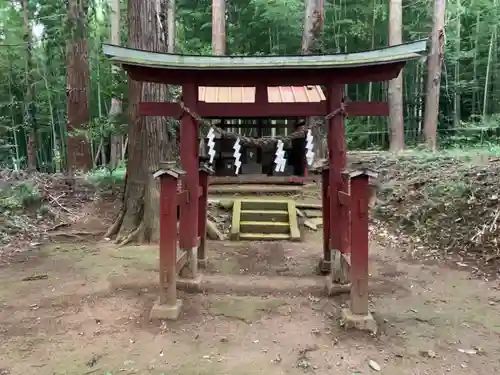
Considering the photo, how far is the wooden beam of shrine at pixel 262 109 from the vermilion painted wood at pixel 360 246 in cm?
106

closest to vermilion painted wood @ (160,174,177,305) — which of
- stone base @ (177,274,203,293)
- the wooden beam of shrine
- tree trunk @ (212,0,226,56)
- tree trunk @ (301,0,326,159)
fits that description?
stone base @ (177,274,203,293)

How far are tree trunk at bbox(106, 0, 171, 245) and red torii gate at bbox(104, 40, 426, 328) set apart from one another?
190 centimetres

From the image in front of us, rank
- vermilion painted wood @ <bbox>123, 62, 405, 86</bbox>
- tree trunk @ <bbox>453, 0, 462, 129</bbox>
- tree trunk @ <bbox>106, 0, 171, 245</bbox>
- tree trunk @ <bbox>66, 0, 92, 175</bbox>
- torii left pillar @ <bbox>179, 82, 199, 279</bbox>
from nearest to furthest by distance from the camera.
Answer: vermilion painted wood @ <bbox>123, 62, 405, 86</bbox>
torii left pillar @ <bbox>179, 82, 199, 279</bbox>
tree trunk @ <bbox>106, 0, 171, 245</bbox>
tree trunk @ <bbox>66, 0, 92, 175</bbox>
tree trunk @ <bbox>453, 0, 462, 129</bbox>

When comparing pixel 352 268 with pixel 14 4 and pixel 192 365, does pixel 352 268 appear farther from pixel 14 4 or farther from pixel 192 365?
pixel 14 4

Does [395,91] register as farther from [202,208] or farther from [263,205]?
[202,208]

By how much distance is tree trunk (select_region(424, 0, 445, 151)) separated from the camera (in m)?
11.5

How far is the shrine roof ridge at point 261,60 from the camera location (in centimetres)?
396

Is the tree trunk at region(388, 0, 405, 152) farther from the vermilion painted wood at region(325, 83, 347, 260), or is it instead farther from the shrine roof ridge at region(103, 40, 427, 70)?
the shrine roof ridge at region(103, 40, 427, 70)

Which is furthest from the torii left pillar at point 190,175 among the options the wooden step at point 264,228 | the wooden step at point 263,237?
the wooden step at point 264,228

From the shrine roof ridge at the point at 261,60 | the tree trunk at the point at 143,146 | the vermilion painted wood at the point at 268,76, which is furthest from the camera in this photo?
the tree trunk at the point at 143,146

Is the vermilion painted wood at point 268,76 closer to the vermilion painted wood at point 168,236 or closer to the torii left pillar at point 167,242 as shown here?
the torii left pillar at point 167,242

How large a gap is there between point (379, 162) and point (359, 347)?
673 cm

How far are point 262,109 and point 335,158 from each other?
0.92 metres

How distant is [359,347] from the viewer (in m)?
3.26
